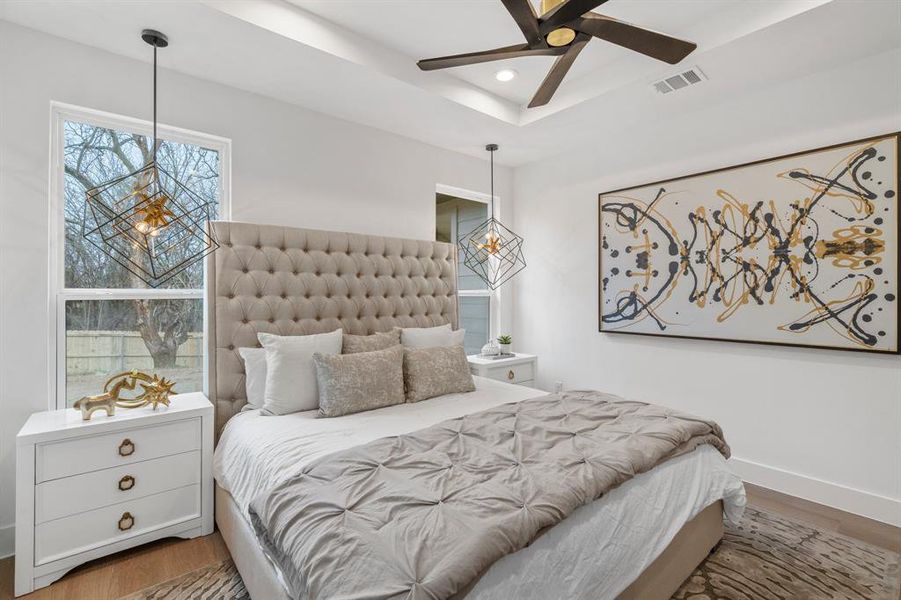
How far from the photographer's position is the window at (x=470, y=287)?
4.10 metres

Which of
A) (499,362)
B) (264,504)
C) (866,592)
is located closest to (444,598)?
(264,504)

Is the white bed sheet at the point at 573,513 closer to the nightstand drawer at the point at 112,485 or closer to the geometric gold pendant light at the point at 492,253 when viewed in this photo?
the nightstand drawer at the point at 112,485

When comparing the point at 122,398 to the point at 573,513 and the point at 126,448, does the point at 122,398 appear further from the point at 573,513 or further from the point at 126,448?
the point at 573,513

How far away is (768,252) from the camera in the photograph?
9.07ft

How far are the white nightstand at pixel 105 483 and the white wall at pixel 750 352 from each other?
2.93m

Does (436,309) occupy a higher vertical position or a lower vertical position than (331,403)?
higher

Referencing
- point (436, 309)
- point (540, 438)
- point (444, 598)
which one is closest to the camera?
point (444, 598)

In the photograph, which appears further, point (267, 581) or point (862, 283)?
point (862, 283)

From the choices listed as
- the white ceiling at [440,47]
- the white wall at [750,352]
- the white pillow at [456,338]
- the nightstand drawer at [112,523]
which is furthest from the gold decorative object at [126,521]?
the white wall at [750,352]

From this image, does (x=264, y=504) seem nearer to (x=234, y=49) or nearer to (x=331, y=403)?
(x=331, y=403)

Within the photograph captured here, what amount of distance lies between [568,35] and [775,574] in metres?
2.47

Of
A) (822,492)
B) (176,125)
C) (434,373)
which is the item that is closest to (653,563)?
(434,373)

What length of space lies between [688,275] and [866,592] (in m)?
1.91

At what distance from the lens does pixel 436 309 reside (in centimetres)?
351
